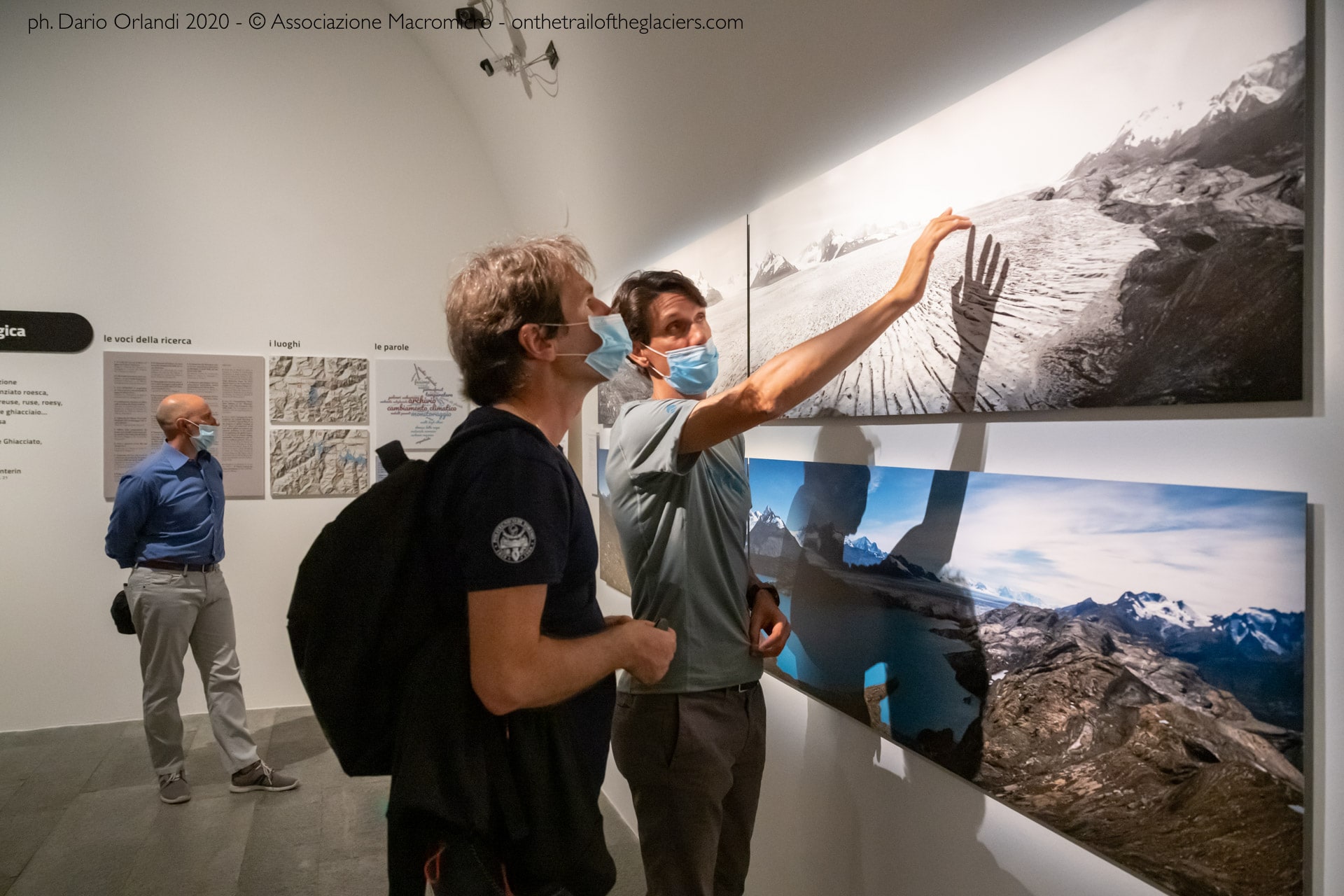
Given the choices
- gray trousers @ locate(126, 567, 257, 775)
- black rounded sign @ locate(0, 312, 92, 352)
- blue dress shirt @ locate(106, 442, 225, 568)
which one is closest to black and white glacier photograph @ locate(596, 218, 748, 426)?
blue dress shirt @ locate(106, 442, 225, 568)

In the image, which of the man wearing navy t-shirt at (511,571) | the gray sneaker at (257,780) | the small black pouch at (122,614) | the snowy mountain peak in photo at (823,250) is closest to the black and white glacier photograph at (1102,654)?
the snowy mountain peak in photo at (823,250)

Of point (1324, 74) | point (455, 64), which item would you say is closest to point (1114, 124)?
point (1324, 74)

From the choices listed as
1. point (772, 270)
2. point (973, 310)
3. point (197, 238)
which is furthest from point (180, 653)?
point (973, 310)

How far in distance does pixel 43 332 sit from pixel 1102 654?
5.82 meters

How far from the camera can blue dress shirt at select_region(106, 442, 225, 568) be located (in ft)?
12.6

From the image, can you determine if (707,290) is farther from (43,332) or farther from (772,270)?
(43,332)

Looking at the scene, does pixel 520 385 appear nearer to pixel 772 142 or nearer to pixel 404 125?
pixel 772 142

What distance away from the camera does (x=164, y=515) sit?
154 inches

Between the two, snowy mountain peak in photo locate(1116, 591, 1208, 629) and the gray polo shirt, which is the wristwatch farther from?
snowy mountain peak in photo locate(1116, 591, 1208, 629)

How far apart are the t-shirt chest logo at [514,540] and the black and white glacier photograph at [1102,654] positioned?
35.7 inches

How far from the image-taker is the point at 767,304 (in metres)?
2.37

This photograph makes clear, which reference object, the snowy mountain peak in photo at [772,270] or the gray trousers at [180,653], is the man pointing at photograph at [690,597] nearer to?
the snowy mountain peak in photo at [772,270]

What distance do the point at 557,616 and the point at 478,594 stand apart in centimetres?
17

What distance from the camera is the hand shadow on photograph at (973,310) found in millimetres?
1534
